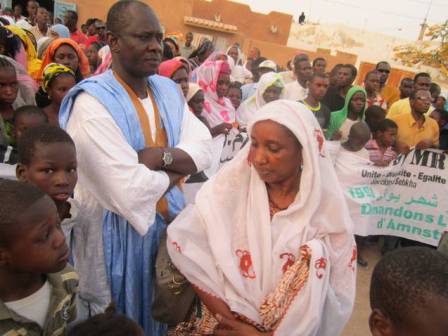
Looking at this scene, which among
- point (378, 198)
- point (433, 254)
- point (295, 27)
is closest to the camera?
point (433, 254)

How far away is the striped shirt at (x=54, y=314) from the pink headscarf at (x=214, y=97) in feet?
11.4

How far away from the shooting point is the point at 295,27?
55.6 meters

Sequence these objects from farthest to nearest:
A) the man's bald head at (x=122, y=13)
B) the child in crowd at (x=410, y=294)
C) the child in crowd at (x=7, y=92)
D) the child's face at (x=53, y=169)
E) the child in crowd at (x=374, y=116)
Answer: the child in crowd at (x=374, y=116) < the child in crowd at (x=7, y=92) < the man's bald head at (x=122, y=13) < the child's face at (x=53, y=169) < the child in crowd at (x=410, y=294)

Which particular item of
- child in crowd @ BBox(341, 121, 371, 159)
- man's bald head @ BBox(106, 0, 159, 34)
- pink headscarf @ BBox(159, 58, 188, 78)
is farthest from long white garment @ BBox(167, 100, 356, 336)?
child in crowd @ BBox(341, 121, 371, 159)

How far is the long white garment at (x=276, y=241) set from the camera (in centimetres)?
174

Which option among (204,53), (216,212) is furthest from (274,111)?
(204,53)

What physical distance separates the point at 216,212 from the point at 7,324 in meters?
0.95

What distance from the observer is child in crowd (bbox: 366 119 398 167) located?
4695 mm

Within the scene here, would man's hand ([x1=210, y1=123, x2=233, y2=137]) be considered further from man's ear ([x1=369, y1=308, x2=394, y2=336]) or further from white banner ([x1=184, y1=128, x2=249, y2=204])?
man's ear ([x1=369, y1=308, x2=394, y2=336])

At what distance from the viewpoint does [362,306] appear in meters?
4.03

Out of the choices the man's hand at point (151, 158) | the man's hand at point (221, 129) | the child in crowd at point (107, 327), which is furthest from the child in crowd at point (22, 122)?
the man's hand at point (221, 129)

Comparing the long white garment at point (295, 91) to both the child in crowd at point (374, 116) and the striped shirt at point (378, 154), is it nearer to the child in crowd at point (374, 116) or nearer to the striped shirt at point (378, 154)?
the child in crowd at point (374, 116)

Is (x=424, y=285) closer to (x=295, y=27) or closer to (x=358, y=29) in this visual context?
(x=295, y=27)

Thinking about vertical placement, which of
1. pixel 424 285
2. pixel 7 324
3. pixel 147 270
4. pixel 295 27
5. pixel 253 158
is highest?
pixel 295 27
